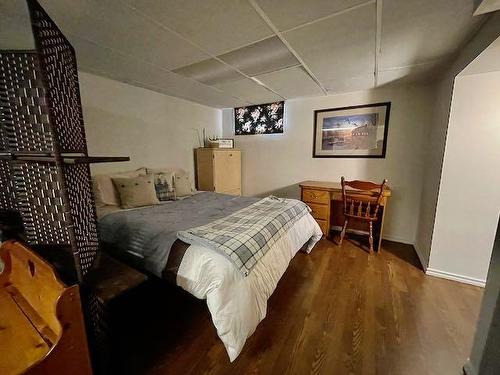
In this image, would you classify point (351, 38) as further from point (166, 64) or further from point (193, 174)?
point (193, 174)

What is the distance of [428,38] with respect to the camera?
5.24 feet

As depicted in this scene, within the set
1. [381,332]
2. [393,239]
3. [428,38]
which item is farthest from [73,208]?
[393,239]

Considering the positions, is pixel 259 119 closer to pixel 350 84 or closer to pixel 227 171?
pixel 227 171

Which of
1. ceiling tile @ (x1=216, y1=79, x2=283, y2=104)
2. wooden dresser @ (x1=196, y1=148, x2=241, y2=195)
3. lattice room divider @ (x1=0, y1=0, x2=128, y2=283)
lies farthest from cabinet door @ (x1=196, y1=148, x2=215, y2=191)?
lattice room divider @ (x1=0, y1=0, x2=128, y2=283)

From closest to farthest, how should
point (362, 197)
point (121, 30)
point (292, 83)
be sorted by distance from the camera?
point (121, 30) < point (362, 197) < point (292, 83)

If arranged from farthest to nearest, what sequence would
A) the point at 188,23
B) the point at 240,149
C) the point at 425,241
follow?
the point at 240,149, the point at 425,241, the point at 188,23

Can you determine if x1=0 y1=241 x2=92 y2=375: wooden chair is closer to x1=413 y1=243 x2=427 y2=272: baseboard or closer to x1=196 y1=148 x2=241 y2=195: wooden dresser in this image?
x1=196 y1=148 x2=241 y2=195: wooden dresser

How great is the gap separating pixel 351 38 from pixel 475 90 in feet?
4.04

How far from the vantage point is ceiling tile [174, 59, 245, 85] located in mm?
2169

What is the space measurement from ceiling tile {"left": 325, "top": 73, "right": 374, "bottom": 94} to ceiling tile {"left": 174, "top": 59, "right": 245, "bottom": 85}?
47.7 inches

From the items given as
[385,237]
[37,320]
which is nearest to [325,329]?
[37,320]

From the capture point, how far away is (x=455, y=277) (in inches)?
80.7

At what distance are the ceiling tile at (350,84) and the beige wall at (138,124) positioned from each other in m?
2.28

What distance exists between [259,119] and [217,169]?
4.04ft
